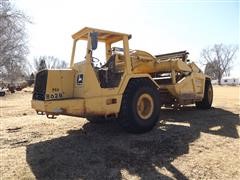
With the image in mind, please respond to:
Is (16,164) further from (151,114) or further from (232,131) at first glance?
(232,131)

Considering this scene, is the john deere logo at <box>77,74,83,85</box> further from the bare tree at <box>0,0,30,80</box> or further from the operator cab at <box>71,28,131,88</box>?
the bare tree at <box>0,0,30,80</box>

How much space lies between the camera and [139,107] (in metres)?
7.93

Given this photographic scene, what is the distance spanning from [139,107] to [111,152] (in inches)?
79.2

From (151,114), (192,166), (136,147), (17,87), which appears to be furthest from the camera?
(17,87)

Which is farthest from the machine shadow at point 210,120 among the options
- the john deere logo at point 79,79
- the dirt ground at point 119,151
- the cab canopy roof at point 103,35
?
the john deere logo at point 79,79

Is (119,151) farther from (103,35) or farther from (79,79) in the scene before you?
(103,35)

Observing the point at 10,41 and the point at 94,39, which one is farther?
the point at 10,41

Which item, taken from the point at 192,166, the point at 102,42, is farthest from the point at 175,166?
the point at 102,42

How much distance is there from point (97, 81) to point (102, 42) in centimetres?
198

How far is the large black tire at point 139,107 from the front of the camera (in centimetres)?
754

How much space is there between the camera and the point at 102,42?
28.8 feet

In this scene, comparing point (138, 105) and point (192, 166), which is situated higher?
point (138, 105)

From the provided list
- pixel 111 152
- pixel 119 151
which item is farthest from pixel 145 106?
pixel 111 152

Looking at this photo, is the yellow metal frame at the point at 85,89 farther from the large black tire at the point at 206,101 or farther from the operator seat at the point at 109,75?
the large black tire at the point at 206,101
